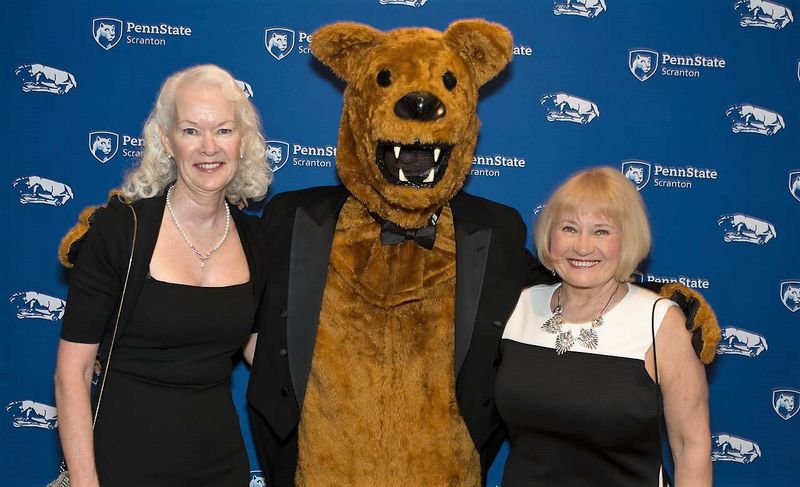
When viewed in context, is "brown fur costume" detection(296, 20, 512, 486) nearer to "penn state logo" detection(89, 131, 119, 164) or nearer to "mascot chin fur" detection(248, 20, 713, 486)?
"mascot chin fur" detection(248, 20, 713, 486)

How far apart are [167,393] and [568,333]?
1250mm

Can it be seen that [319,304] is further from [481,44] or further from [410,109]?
[481,44]

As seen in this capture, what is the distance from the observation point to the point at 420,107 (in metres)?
2.31

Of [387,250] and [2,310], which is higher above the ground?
[387,250]

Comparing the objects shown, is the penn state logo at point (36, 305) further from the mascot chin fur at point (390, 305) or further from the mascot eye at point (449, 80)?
the mascot eye at point (449, 80)

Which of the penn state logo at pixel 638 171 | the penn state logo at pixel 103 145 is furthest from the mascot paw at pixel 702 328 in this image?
the penn state logo at pixel 103 145

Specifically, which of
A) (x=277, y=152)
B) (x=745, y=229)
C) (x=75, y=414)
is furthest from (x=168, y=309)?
(x=745, y=229)

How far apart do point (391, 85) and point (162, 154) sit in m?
0.79

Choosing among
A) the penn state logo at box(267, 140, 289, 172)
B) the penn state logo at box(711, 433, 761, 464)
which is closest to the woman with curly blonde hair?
the penn state logo at box(267, 140, 289, 172)

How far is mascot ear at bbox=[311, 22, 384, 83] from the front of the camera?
261 cm

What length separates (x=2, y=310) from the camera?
3.54 meters

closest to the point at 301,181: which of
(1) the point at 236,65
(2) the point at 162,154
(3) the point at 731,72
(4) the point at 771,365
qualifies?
Answer: (1) the point at 236,65

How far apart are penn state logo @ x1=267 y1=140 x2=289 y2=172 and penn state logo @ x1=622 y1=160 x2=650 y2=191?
1636 mm

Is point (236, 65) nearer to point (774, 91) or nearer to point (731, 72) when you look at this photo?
point (731, 72)
